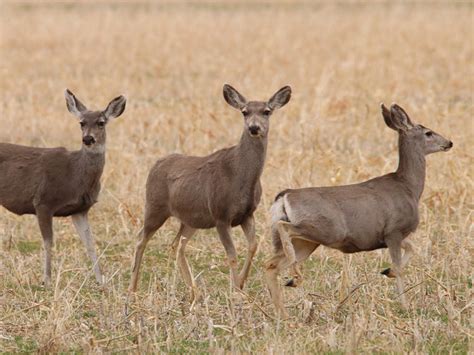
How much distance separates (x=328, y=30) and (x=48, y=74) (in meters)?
9.15

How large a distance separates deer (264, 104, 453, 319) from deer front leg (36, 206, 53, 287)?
7.10 feet

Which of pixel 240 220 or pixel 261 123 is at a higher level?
pixel 261 123

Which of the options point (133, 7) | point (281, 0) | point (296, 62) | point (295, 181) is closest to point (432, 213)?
point (295, 181)

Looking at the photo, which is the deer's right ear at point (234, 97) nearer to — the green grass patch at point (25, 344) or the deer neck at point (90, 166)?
the deer neck at point (90, 166)

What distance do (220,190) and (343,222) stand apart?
1102mm

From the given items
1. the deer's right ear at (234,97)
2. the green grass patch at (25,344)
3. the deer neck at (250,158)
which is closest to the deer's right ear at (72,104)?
the deer's right ear at (234,97)

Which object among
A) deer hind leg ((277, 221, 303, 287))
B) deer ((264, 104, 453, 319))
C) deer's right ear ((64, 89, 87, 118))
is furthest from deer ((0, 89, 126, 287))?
deer hind leg ((277, 221, 303, 287))

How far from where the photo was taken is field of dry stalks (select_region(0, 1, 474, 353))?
26.5 ft

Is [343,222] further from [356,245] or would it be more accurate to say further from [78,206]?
[78,206]

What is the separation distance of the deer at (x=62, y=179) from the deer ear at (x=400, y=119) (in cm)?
248

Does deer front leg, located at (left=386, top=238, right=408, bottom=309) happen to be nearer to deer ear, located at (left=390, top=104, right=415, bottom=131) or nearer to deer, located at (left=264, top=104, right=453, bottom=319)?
deer, located at (left=264, top=104, right=453, bottom=319)

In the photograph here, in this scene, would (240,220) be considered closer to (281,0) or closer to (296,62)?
(296,62)

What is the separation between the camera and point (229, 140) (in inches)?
619

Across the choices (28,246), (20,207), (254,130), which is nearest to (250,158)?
(254,130)
